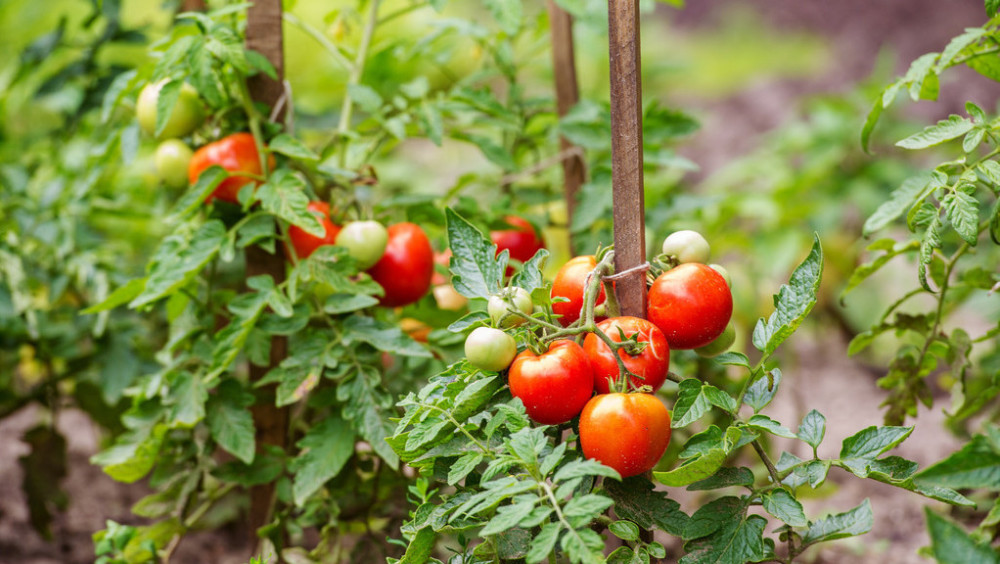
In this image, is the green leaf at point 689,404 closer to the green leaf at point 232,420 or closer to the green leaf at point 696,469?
the green leaf at point 696,469

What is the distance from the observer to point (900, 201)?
34.0 inches

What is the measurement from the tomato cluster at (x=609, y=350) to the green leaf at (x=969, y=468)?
0.73ft

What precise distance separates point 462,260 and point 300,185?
1.07ft

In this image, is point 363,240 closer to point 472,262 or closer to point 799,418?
point 472,262

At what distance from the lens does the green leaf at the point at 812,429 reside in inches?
28.0

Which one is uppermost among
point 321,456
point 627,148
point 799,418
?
point 627,148

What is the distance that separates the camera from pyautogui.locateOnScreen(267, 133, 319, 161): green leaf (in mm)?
997

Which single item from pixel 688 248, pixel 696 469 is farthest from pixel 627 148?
pixel 696 469

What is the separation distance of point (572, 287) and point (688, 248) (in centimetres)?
13

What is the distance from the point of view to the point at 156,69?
932mm

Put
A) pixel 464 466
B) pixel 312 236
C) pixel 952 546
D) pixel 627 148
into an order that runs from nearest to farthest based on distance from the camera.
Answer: pixel 952 546
pixel 464 466
pixel 627 148
pixel 312 236

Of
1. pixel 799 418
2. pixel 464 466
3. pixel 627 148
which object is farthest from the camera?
pixel 799 418

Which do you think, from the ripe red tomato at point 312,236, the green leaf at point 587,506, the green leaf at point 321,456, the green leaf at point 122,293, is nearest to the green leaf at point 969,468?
the green leaf at point 587,506

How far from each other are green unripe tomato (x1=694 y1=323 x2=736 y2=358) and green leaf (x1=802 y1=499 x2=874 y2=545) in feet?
0.66
